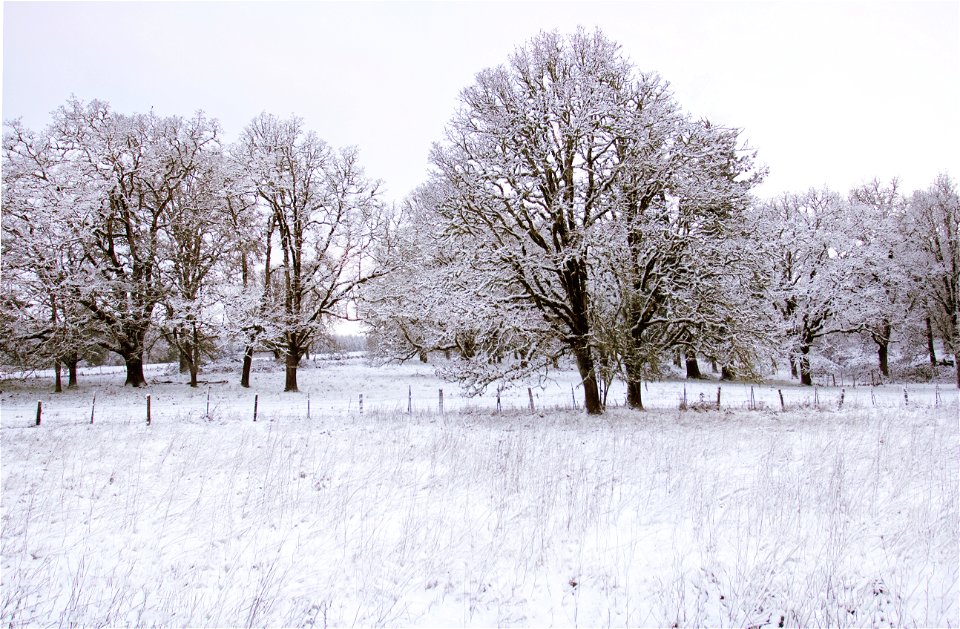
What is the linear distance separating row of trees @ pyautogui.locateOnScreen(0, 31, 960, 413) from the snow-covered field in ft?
13.7

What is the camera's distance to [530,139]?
50.0ft

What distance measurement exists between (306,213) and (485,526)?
76.0 ft

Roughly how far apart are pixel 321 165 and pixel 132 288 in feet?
37.2

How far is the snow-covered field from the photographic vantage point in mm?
5164

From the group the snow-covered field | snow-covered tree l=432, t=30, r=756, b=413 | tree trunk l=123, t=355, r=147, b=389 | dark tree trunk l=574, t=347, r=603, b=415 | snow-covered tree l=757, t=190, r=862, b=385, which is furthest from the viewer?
snow-covered tree l=757, t=190, r=862, b=385

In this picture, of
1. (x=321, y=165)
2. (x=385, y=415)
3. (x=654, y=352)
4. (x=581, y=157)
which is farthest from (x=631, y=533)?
(x=321, y=165)

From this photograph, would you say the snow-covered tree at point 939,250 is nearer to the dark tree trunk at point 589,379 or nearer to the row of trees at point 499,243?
the row of trees at point 499,243

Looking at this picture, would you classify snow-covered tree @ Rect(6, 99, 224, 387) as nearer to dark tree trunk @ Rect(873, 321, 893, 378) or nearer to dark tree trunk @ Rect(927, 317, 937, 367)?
dark tree trunk @ Rect(873, 321, 893, 378)

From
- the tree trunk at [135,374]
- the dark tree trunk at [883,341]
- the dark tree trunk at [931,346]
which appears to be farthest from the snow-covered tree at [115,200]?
the dark tree trunk at [931,346]

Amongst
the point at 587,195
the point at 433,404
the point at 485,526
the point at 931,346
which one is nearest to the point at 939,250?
the point at 931,346

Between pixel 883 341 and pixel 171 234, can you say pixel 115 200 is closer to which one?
pixel 171 234

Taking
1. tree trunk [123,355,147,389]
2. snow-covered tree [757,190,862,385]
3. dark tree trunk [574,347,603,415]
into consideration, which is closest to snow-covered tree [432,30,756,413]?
dark tree trunk [574,347,603,415]

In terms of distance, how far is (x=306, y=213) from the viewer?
86.1 ft

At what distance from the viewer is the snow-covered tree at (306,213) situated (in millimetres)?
25859
